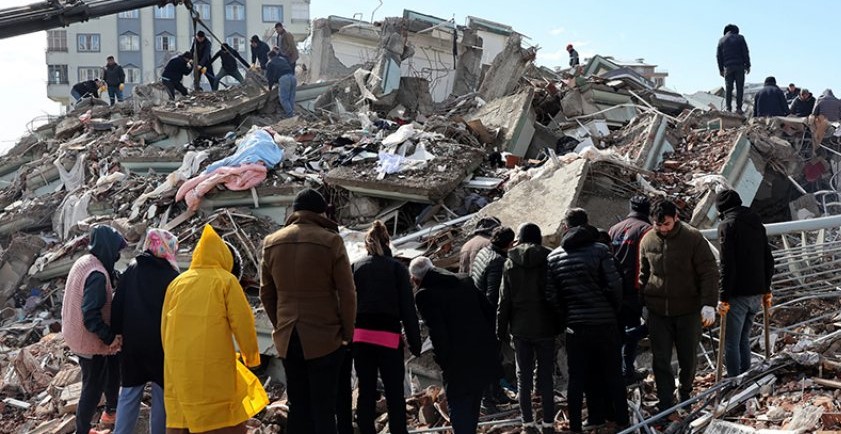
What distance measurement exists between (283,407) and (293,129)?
639 cm

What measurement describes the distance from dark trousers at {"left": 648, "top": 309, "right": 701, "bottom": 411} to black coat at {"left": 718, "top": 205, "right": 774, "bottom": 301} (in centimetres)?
43

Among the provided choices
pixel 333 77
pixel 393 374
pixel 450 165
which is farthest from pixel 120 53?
pixel 393 374

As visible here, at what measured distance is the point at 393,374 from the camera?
5.03m

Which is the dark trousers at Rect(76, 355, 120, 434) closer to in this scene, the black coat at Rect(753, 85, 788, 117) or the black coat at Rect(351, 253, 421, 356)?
the black coat at Rect(351, 253, 421, 356)

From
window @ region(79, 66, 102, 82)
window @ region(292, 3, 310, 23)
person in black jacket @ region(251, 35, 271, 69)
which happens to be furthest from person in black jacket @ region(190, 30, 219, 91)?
window @ region(79, 66, 102, 82)

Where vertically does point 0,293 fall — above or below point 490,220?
below

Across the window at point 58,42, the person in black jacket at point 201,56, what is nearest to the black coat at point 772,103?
the person in black jacket at point 201,56

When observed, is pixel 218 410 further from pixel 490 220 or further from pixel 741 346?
pixel 741 346

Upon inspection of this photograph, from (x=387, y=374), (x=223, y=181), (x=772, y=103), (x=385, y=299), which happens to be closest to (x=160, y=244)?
(x=385, y=299)

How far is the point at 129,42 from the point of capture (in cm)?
5991

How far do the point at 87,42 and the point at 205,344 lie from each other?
61.4 metres

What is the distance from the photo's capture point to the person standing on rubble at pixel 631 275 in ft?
18.9

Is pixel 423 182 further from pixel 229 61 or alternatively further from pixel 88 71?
A: pixel 88 71

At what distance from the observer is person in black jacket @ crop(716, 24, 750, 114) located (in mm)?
12844
